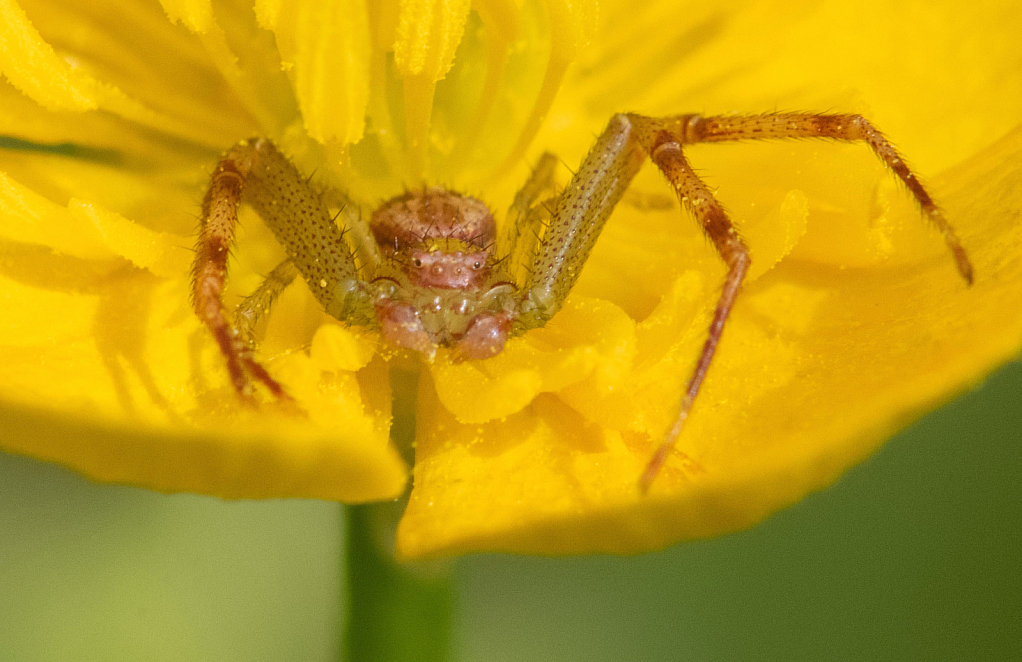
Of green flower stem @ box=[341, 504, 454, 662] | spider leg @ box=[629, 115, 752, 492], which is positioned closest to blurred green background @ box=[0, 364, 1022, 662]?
green flower stem @ box=[341, 504, 454, 662]

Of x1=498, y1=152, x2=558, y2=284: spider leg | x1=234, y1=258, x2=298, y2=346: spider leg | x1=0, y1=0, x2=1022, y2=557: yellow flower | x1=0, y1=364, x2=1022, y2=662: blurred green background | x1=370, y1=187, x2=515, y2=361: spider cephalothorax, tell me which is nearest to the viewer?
x1=0, y1=0, x2=1022, y2=557: yellow flower

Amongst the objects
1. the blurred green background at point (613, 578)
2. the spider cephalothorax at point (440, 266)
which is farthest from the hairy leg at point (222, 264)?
the blurred green background at point (613, 578)

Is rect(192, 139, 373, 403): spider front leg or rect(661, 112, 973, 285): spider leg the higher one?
rect(661, 112, 973, 285): spider leg

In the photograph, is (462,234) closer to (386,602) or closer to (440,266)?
(440,266)

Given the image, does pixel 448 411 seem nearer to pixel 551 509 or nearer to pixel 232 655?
pixel 551 509

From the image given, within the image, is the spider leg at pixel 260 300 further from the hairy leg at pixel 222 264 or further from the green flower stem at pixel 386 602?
the green flower stem at pixel 386 602

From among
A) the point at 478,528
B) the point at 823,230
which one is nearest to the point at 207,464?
the point at 478,528

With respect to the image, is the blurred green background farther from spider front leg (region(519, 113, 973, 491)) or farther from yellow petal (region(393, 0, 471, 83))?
yellow petal (region(393, 0, 471, 83))
